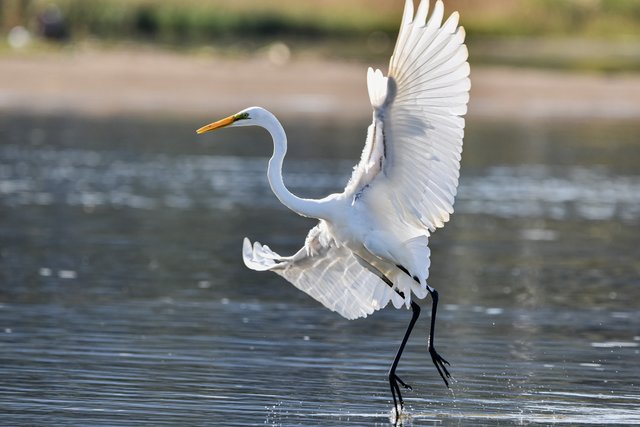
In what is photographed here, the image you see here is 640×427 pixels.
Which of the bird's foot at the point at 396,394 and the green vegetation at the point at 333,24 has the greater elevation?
the bird's foot at the point at 396,394

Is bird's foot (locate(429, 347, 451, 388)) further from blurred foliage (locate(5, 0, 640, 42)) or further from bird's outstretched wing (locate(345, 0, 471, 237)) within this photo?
blurred foliage (locate(5, 0, 640, 42))

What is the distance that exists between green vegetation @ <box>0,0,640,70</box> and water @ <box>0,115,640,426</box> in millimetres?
20977

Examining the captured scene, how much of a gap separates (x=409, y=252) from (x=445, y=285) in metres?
4.11

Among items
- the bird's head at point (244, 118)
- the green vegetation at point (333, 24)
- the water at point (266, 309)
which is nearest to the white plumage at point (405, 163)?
the water at point (266, 309)

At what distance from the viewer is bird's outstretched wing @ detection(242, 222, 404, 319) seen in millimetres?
9797

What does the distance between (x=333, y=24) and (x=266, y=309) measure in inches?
1650

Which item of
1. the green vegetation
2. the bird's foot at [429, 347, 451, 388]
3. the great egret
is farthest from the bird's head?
the green vegetation

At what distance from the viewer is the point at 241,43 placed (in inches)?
1805

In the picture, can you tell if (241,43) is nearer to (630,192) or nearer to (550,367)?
(630,192)

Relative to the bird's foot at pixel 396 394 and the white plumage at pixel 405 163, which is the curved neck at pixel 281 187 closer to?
the white plumage at pixel 405 163

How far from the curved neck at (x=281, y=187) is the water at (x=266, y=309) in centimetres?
105

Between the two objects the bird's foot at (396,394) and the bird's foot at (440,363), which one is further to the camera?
the bird's foot at (440,363)

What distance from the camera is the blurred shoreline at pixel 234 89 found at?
32.4 m

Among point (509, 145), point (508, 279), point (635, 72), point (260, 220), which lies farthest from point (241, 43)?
point (508, 279)
